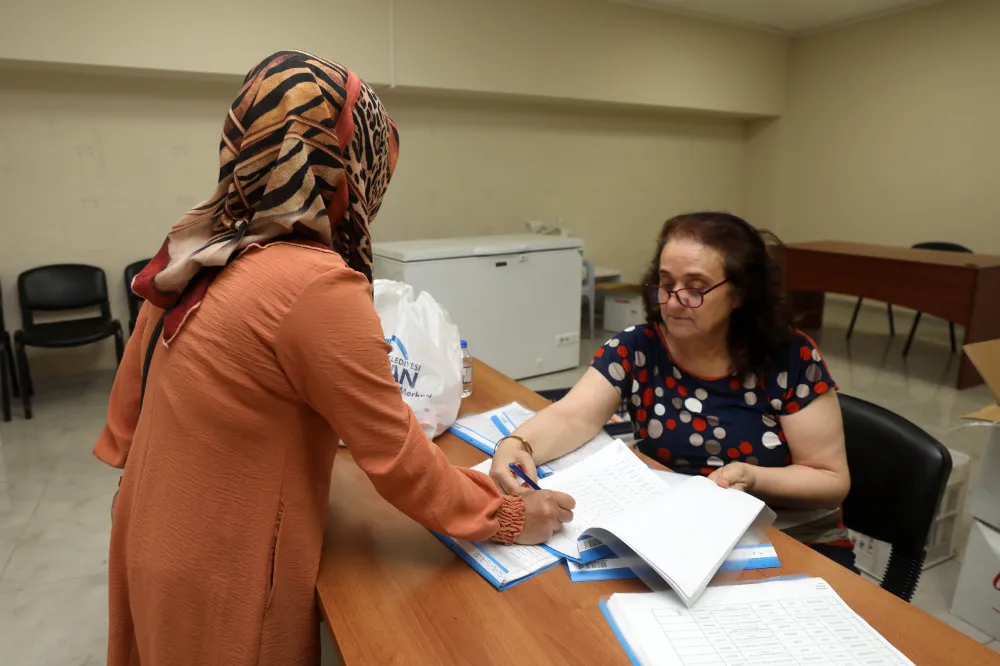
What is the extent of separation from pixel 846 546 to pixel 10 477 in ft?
10.4

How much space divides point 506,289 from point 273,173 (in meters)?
3.03

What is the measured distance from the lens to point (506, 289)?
12.4 feet

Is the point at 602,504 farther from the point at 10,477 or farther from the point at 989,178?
the point at 989,178

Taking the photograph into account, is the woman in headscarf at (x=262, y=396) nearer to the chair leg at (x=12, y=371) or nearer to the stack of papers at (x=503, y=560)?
the stack of papers at (x=503, y=560)

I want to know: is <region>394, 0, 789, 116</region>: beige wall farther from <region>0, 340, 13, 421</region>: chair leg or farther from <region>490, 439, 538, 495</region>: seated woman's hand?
<region>490, 439, 538, 495</region>: seated woman's hand

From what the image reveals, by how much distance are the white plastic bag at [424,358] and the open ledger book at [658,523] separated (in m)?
0.32

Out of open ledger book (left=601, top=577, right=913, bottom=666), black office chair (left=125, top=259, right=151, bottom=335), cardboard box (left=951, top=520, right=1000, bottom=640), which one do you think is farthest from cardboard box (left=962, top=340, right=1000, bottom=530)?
black office chair (left=125, top=259, right=151, bottom=335)

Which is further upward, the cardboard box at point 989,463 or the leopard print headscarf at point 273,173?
the leopard print headscarf at point 273,173

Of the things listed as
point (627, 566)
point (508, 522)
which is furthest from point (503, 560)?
point (627, 566)

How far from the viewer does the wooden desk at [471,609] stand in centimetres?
77

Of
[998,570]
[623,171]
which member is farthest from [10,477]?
[623,171]

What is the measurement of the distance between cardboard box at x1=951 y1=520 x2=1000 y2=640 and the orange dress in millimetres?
1753

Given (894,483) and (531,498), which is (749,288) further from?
(531,498)

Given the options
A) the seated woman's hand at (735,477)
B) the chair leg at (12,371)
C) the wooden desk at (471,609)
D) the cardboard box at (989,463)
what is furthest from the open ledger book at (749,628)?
the chair leg at (12,371)
